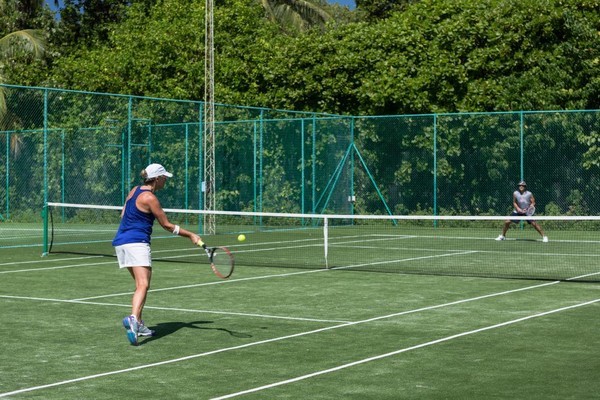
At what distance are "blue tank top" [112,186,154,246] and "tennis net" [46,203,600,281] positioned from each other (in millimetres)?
5979

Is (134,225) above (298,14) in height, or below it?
below

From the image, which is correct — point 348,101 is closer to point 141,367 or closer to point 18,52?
point 18,52

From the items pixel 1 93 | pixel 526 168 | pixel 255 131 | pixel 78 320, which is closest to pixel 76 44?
pixel 1 93

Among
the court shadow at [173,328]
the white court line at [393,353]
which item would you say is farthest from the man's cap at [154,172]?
the white court line at [393,353]

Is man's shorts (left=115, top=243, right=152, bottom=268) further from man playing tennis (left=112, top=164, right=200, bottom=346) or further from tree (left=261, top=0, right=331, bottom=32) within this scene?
tree (left=261, top=0, right=331, bottom=32)

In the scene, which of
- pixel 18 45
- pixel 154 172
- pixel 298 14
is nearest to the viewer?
pixel 154 172

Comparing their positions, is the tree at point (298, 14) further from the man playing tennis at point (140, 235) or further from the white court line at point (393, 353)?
the man playing tennis at point (140, 235)

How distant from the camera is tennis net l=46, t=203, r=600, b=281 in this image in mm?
16422

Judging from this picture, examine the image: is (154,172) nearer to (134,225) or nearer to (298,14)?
(134,225)

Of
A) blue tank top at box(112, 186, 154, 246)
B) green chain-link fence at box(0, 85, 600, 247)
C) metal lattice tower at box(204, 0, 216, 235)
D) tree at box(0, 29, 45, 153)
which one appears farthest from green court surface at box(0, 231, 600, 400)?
tree at box(0, 29, 45, 153)

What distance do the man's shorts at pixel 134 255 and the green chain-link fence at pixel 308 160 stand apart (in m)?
14.7

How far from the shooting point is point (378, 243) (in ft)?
73.7

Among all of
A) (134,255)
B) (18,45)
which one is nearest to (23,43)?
(18,45)

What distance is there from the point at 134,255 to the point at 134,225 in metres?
0.28
